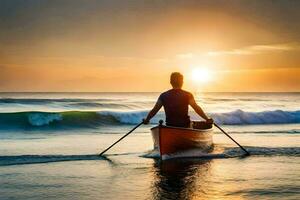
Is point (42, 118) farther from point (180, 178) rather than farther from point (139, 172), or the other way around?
point (180, 178)

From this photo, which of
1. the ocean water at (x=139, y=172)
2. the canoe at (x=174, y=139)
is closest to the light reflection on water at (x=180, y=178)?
the ocean water at (x=139, y=172)

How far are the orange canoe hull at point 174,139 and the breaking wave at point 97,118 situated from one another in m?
14.9

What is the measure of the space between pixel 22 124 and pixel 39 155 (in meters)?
13.7

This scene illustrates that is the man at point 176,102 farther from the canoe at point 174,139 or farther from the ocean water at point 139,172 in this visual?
the ocean water at point 139,172

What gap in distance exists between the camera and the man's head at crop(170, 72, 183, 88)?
11164mm

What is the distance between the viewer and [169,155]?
11.8 m

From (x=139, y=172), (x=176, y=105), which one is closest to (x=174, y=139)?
(x=176, y=105)

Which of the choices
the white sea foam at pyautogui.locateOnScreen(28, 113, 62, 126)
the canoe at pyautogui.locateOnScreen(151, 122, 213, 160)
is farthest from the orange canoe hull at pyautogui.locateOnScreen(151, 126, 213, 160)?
the white sea foam at pyautogui.locateOnScreen(28, 113, 62, 126)

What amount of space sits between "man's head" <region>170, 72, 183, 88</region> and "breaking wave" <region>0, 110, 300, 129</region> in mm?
15768

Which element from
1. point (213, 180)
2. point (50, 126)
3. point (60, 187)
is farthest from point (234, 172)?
point (50, 126)

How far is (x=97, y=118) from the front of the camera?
29.5m

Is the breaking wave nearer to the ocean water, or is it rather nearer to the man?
the ocean water

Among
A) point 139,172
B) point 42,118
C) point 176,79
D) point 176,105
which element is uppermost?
point 176,79

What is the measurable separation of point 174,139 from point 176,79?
1.47 metres
